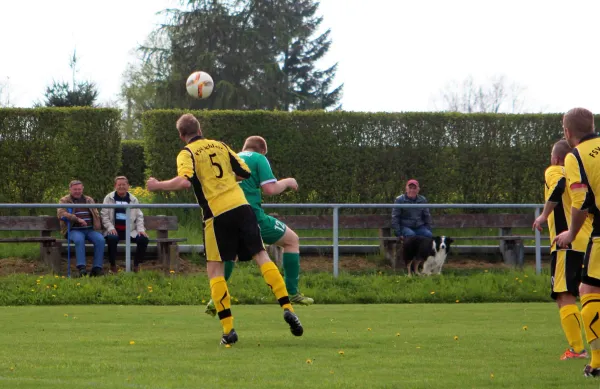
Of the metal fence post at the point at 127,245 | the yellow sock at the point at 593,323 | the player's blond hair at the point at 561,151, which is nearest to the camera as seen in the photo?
the yellow sock at the point at 593,323

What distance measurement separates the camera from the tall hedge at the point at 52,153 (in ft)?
63.7

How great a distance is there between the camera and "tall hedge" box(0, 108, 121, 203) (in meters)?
19.4

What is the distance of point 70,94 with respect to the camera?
3453 cm

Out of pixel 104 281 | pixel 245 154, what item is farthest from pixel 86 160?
pixel 245 154

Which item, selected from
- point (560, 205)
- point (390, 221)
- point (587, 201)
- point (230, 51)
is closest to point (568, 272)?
point (560, 205)

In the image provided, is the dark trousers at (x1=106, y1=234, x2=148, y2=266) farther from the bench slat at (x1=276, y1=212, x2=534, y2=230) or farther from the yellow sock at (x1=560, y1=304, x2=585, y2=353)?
the yellow sock at (x1=560, y1=304, x2=585, y2=353)

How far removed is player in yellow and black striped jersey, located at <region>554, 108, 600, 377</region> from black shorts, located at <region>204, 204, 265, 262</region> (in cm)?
293

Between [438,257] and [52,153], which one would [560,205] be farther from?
[52,153]

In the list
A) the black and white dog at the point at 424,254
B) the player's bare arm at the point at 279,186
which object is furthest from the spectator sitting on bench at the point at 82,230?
the player's bare arm at the point at 279,186

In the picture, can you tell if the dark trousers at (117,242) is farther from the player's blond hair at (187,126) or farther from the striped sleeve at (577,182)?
the striped sleeve at (577,182)

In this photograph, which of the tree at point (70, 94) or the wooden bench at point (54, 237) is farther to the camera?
the tree at point (70, 94)

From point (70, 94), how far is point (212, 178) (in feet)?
90.2

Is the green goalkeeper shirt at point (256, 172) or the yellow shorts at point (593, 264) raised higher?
the green goalkeeper shirt at point (256, 172)

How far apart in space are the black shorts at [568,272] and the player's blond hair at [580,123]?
5.03 ft
